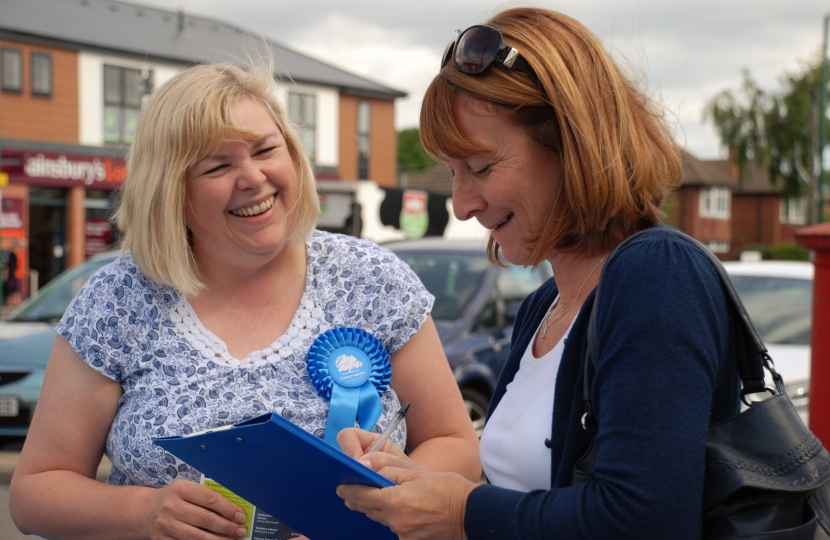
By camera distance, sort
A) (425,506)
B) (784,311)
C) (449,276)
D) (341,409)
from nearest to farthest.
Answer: (425,506), (341,409), (784,311), (449,276)

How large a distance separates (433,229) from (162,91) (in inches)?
631

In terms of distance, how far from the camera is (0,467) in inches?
162

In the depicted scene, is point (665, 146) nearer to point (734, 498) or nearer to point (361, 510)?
point (734, 498)

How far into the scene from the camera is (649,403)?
4.15 feet

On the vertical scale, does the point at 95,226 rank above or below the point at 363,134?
below

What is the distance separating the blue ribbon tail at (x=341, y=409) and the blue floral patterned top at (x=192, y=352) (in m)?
0.04

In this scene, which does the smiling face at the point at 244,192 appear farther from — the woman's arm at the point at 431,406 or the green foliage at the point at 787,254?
the green foliage at the point at 787,254

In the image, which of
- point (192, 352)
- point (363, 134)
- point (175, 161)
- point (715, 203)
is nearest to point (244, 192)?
point (175, 161)

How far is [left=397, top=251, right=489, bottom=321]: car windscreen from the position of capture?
652 cm

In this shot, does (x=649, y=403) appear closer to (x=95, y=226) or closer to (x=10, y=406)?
(x=10, y=406)

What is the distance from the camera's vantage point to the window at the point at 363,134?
3050 cm

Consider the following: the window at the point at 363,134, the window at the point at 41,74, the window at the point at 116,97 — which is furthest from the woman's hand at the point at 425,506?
the window at the point at 363,134

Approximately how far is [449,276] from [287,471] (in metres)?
A: 5.17

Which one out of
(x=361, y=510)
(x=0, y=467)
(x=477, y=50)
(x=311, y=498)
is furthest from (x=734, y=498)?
(x=0, y=467)
